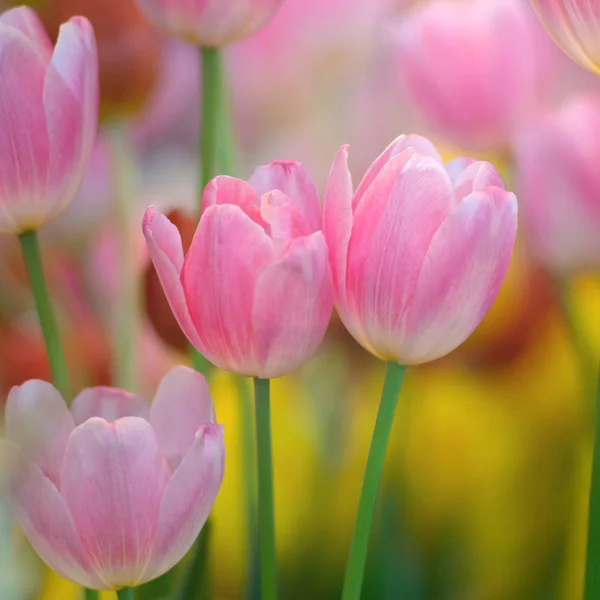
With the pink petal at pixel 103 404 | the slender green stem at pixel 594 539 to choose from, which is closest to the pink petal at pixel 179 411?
the pink petal at pixel 103 404

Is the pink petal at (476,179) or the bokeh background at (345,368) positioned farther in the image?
the bokeh background at (345,368)

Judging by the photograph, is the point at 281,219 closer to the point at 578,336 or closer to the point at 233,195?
the point at 233,195

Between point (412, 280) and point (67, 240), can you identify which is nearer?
point (412, 280)

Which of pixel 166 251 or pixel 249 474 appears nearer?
pixel 166 251

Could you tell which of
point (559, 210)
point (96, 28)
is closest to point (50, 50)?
point (96, 28)

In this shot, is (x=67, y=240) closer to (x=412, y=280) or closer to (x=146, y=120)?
(x=146, y=120)

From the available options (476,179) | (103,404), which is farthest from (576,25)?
(103,404)

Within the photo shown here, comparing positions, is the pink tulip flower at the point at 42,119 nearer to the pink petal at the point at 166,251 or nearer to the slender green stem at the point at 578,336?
the pink petal at the point at 166,251
